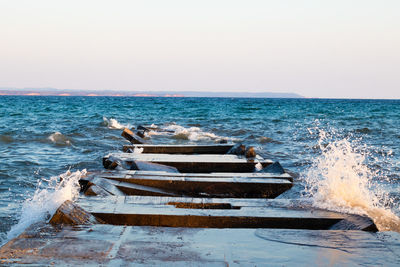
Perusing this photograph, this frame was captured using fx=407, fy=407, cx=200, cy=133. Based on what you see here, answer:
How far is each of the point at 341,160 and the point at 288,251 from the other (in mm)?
2754

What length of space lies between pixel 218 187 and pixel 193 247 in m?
2.34

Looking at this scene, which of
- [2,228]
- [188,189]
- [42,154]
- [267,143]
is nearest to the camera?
[2,228]

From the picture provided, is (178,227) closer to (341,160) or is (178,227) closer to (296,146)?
(341,160)

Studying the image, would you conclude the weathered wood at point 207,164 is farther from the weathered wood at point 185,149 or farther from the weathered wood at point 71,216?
the weathered wood at point 71,216

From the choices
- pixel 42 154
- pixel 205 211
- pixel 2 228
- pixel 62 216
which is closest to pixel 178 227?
pixel 205 211

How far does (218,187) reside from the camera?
199 inches

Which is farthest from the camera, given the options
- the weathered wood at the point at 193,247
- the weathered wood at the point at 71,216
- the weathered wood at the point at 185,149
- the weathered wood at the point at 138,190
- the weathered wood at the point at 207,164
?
the weathered wood at the point at 185,149

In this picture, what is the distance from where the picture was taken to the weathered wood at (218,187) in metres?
5.03

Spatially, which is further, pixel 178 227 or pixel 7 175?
pixel 7 175

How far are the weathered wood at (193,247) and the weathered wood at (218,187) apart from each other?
6.22 feet

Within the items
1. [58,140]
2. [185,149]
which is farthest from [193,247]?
[58,140]

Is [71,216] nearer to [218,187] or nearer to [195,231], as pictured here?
[195,231]

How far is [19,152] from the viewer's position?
11.8 m

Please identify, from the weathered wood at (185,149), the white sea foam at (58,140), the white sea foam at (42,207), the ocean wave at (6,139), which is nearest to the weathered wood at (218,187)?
the white sea foam at (42,207)
